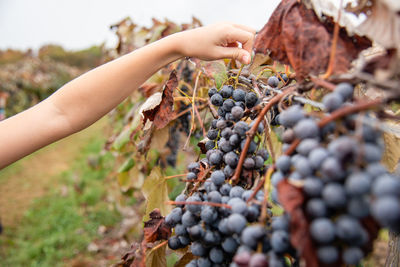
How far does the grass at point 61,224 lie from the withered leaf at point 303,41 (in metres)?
4.07

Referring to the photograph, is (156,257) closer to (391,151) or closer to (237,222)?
(237,222)

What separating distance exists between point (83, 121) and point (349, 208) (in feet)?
3.74

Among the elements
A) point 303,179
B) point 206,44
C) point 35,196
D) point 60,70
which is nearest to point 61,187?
point 35,196

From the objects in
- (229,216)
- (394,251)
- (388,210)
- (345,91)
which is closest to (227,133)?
(229,216)

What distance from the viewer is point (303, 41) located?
67 centimetres

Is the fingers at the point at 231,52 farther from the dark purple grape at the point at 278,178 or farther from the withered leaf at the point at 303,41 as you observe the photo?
the dark purple grape at the point at 278,178

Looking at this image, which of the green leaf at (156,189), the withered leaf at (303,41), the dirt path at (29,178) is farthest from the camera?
the dirt path at (29,178)

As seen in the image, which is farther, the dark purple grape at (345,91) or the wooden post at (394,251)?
the wooden post at (394,251)

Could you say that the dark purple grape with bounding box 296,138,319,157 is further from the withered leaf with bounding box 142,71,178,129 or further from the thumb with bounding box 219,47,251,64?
the withered leaf with bounding box 142,71,178,129

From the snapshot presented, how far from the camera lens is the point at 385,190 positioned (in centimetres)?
43

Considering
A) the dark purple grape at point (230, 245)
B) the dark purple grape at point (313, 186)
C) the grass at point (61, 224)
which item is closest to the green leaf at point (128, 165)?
the dark purple grape at point (230, 245)

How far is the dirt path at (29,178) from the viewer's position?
5.15 m

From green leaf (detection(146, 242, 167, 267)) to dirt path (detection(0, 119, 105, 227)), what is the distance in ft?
16.0

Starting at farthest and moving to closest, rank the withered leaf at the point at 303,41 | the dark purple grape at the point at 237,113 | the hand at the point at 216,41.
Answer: the hand at the point at 216,41, the dark purple grape at the point at 237,113, the withered leaf at the point at 303,41
